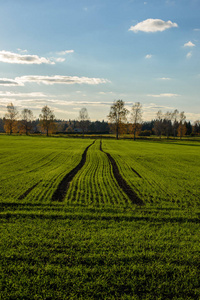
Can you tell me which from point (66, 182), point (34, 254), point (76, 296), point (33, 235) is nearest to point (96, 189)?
point (66, 182)

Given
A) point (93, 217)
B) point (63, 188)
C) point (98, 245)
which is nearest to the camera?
point (98, 245)

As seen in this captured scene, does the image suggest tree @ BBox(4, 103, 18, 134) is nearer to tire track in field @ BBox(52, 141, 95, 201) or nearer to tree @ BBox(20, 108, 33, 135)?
tree @ BBox(20, 108, 33, 135)

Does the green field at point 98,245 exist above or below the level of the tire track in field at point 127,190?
below

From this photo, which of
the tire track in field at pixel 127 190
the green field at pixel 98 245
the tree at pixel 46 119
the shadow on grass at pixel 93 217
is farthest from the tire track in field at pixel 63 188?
the tree at pixel 46 119

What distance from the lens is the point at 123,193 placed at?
1550cm

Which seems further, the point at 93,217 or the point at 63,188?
the point at 63,188

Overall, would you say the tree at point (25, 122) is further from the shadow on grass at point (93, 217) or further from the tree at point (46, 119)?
the shadow on grass at point (93, 217)

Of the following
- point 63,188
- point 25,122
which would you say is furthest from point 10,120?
point 63,188

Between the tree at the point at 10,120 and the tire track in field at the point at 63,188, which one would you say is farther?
the tree at the point at 10,120

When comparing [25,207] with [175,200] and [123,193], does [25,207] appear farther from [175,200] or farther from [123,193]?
[175,200]

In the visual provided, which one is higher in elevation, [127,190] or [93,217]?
[127,190]

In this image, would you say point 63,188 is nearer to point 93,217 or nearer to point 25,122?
point 93,217

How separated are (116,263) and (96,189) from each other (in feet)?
29.7

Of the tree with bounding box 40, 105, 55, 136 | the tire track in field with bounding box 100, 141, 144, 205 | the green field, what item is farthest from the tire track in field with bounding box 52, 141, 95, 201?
the tree with bounding box 40, 105, 55, 136
